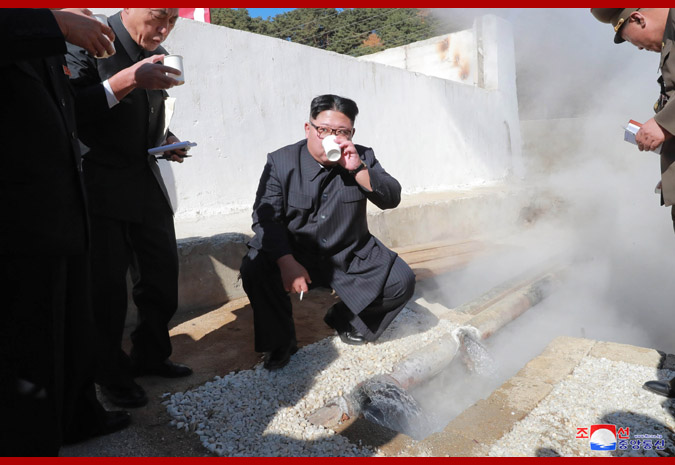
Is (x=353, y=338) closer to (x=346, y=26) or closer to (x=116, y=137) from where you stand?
(x=116, y=137)

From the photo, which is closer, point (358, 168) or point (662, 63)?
point (662, 63)

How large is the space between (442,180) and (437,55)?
3866 mm

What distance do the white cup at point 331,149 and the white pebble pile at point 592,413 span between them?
1.69 m

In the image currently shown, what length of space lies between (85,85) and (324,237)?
1549mm

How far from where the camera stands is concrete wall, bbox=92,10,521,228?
5031mm

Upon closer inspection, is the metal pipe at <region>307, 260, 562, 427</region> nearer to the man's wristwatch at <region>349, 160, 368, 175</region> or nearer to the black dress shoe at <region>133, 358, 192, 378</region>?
the black dress shoe at <region>133, 358, 192, 378</region>

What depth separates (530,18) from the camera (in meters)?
13.7

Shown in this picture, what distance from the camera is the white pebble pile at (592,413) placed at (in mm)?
2090

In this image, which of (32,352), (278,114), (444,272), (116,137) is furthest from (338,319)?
(278,114)

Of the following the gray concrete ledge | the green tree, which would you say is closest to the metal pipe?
the gray concrete ledge

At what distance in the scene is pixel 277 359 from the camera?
277 cm

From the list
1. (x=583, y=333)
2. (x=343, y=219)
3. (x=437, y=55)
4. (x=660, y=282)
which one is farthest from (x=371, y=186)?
(x=437, y=55)

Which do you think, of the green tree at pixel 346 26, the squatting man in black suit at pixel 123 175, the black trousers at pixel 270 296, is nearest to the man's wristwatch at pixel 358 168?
the black trousers at pixel 270 296

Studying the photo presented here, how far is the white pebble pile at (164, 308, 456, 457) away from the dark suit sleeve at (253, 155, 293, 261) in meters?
0.73
